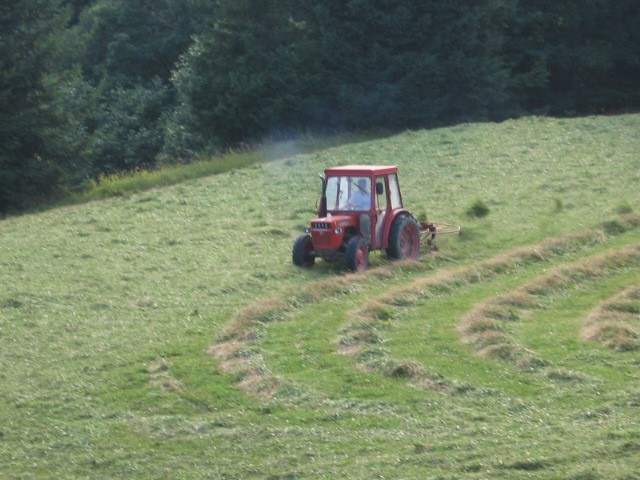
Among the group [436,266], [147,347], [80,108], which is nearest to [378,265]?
[436,266]

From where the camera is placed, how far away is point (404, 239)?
60.2 ft

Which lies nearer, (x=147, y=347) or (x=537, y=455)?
(x=537, y=455)

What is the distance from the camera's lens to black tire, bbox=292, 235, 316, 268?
18.0 metres

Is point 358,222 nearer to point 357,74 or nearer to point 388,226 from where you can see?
point 388,226

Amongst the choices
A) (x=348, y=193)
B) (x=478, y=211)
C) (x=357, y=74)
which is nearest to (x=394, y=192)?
(x=348, y=193)

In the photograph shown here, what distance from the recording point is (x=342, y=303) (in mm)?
15688

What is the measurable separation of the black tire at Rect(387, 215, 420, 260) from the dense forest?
19.3m

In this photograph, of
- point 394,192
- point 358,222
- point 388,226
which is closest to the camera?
point 358,222

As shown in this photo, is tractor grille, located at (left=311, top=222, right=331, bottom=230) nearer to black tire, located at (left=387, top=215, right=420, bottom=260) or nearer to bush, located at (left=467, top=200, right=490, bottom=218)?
black tire, located at (left=387, top=215, right=420, bottom=260)

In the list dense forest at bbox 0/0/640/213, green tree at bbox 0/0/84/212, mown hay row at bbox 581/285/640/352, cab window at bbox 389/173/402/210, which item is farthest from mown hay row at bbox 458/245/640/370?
dense forest at bbox 0/0/640/213

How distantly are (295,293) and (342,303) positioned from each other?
85 centimetres

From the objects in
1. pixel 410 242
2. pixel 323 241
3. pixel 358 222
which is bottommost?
pixel 410 242

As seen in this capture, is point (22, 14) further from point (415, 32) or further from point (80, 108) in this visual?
point (415, 32)

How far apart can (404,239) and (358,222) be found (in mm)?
969
